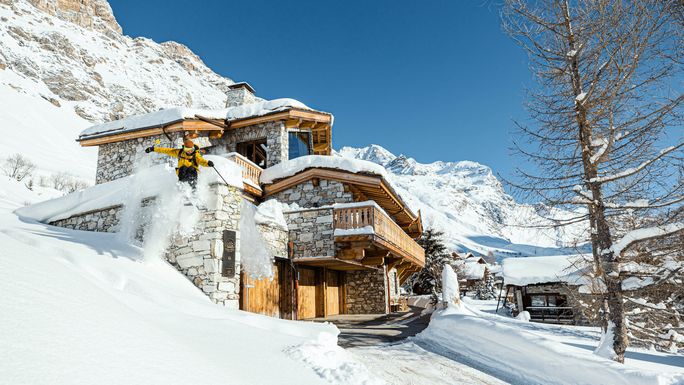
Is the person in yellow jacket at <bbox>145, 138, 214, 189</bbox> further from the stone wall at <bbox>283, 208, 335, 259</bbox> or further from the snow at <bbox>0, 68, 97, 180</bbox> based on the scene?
the snow at <bbox>0, 68, 97, 180</bbox>

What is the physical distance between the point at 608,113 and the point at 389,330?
7468 millimetres

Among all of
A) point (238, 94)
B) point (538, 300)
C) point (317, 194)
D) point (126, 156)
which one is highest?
point (238, 94)

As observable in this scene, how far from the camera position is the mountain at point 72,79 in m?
42.5

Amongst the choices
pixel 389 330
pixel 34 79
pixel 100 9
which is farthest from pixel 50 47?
pixel 389 330

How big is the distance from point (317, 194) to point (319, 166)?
45.3 inches

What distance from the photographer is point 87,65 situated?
7062 centimetres

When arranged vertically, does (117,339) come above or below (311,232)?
below

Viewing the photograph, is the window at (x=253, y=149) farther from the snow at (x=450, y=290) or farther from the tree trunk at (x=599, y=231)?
the tree trunk at (x=599, y=231)

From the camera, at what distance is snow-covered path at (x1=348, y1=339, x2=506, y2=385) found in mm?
6418

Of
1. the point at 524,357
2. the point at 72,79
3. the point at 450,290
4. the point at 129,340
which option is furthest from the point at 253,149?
the point at 72,79

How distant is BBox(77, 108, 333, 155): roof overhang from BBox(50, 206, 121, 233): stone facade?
244 inches

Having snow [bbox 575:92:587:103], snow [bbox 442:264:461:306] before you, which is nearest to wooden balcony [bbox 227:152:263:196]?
snow [bbox 442:264:461:306]

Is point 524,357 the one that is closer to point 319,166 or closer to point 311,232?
point 311,232

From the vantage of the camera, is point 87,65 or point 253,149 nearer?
point 253,149
